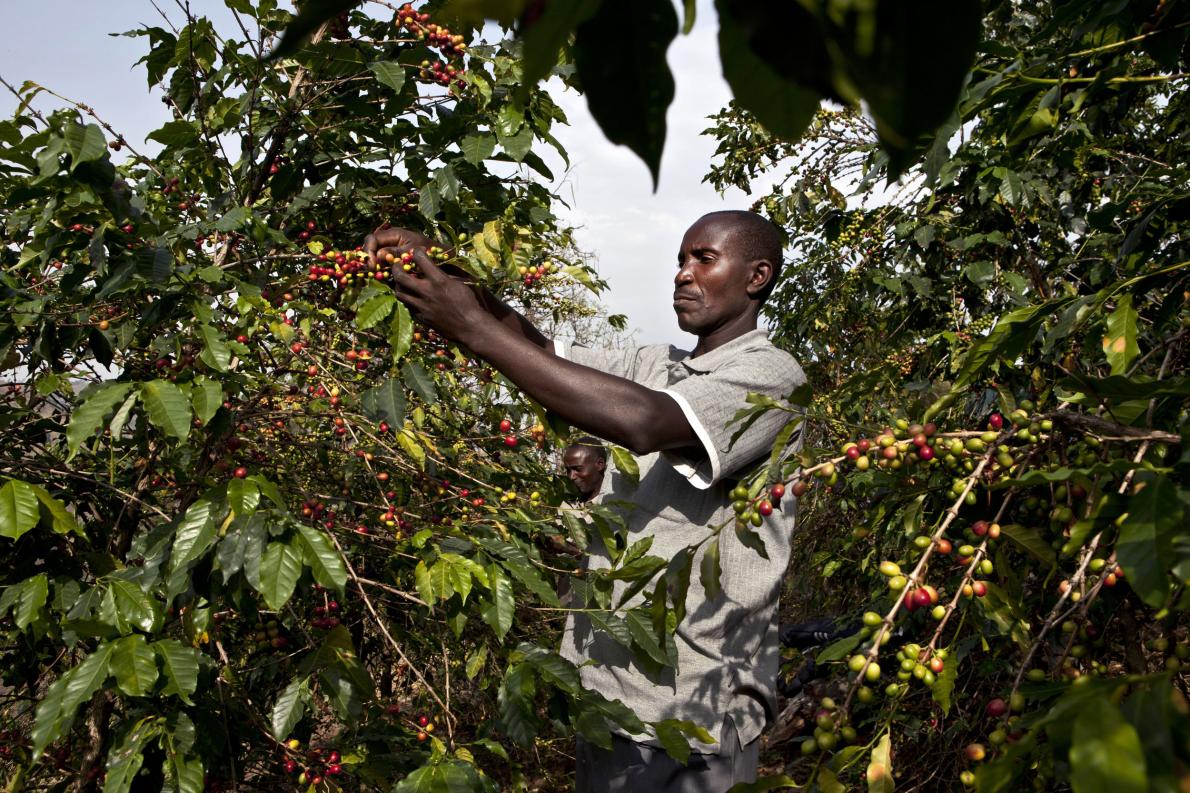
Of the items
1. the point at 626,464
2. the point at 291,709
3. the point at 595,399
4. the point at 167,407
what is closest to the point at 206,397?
the point at 167,407

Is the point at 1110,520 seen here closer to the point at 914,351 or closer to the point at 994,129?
the point at 994,129

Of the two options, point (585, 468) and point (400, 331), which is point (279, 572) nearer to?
point (400, 331)

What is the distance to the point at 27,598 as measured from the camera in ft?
5.62

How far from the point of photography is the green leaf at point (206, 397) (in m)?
1.67

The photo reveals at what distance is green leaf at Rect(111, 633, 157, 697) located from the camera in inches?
60.2

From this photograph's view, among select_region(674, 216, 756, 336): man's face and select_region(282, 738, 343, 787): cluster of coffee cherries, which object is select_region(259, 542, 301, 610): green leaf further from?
select_region(674, 216, 756, 336): man's face

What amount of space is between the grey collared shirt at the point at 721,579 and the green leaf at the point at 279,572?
71 centimetres

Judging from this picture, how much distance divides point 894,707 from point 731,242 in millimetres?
1364

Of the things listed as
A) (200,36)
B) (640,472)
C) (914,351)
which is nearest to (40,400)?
(200,36)

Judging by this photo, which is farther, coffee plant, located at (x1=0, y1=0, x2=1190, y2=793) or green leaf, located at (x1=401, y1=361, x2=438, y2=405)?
green leaf, located at (x1=401, y1=361, x2=438, y2=405)

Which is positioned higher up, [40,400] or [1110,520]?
[40,400]

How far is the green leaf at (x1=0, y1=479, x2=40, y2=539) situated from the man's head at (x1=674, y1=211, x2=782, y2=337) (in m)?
1.51

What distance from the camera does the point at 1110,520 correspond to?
946 millimetres

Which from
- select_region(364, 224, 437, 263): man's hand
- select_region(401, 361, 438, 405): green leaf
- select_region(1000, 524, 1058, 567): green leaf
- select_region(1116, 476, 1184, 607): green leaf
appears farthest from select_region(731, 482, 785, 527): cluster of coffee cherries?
select_region(364, 224, 437, 263): man's hand
